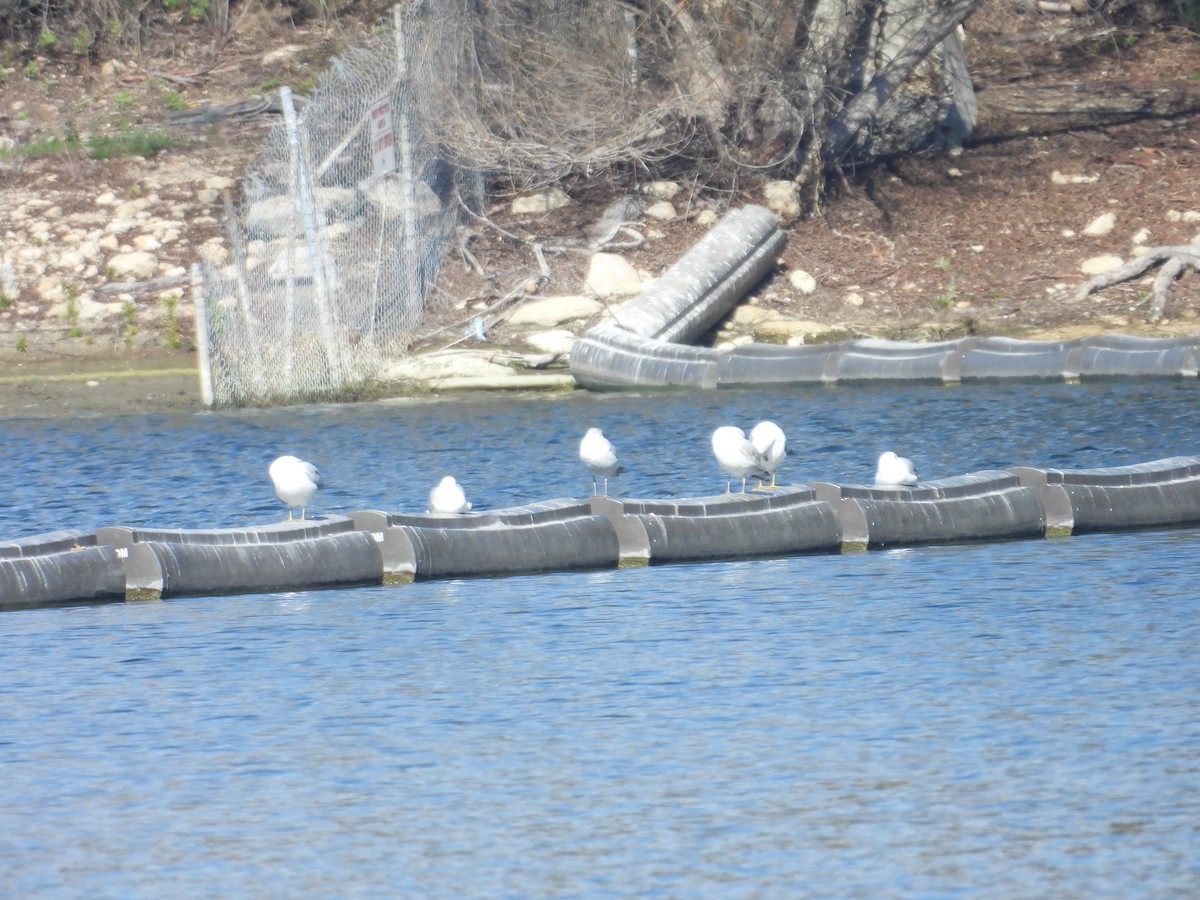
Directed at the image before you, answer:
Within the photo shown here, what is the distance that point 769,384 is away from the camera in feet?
57.9

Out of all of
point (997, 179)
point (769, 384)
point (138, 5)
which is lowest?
point (769, 384)

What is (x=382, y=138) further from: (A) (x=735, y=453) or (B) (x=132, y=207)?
(A) (x=735, y=453)

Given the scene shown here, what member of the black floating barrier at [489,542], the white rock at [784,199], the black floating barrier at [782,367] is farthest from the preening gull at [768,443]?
the white rock at [784,199]

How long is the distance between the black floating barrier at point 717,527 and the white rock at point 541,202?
11660 millimetres

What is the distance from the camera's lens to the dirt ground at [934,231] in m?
19.2

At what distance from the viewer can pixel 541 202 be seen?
72.3 feet

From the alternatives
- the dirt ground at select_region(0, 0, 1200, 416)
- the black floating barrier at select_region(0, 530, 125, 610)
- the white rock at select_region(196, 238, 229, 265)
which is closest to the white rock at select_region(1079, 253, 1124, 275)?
the dirt ground at select_region(0, 0, 1200, 416)

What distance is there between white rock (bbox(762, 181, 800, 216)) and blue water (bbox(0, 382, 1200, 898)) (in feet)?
34.3

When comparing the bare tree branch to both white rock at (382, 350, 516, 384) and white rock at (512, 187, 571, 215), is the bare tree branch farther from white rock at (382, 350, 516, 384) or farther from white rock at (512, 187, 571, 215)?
white rock at (382, 350, 516, 384)

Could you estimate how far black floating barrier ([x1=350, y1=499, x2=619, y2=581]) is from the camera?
10.4 metres

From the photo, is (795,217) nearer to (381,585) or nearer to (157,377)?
(157,377)

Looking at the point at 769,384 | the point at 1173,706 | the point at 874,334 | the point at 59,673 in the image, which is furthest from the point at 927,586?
the point at 874,334

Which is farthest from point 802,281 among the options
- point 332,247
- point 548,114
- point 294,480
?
point 294,480

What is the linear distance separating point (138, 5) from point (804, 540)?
19.4 meters
